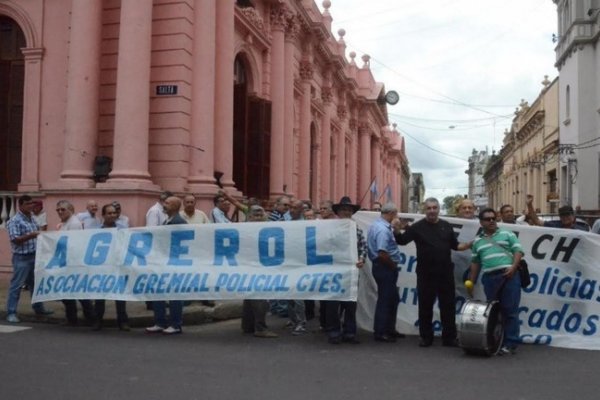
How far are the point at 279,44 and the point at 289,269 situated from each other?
41.0 ft

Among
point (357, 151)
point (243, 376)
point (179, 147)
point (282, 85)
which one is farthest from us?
point (357, 151)

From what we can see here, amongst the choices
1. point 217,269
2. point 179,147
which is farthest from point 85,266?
point 179,147

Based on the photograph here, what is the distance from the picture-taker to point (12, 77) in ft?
45.8

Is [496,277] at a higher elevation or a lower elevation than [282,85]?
lower

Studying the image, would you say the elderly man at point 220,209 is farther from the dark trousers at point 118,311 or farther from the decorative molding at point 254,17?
the decorative molding at point 254,17

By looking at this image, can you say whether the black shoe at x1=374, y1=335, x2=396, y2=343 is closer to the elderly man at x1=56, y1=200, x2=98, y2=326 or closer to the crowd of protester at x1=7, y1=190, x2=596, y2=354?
the crowd of protester at x1=7, y1=190, x2=596, y2=354

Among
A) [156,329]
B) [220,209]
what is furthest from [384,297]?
[220,209]

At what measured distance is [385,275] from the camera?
8.09 m

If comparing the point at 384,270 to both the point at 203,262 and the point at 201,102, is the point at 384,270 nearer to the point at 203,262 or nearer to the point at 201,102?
the point at 203,262

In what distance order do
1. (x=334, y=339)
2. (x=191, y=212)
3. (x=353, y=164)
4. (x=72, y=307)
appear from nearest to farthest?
1. (x=334, y=339)
2. (x=72, y=307)
3. (x=191, y=212)
4. (x=353, y=164)

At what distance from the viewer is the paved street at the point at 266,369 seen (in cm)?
566

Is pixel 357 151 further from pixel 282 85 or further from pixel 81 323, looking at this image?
pixel 81 323

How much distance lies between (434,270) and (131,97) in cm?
699

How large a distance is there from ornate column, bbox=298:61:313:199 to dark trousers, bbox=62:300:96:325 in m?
14.7
